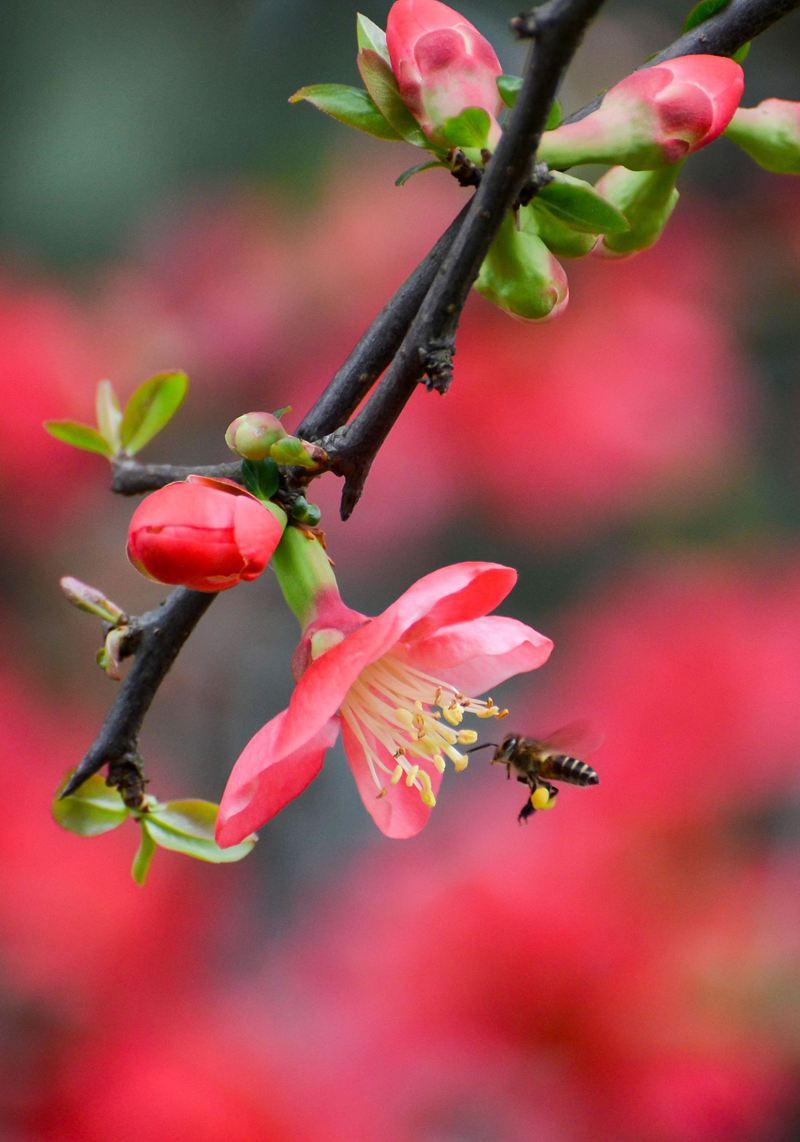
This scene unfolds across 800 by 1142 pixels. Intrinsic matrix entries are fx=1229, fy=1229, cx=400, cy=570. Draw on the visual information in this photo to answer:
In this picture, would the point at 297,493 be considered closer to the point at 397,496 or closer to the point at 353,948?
the point at 353,948

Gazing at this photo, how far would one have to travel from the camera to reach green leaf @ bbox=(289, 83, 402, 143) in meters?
0.52

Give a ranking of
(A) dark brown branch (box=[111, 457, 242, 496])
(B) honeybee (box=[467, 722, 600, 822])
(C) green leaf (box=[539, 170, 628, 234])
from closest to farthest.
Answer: (C) green leaf (box=[539, 170, 628, 234]), (A) dark brown branch (box=[111, 457, 242, 496]), (B) honeybee (box=[467, 722, 600, 822])

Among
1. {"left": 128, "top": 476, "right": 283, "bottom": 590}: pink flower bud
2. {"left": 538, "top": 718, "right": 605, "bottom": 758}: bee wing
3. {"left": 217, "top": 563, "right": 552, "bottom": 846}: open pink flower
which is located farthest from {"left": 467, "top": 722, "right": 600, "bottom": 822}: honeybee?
{"left": 128, "top": 476, "right": 283, "bottom": 590}: pink flower bud

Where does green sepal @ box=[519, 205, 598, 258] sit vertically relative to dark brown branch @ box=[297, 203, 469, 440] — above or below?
above

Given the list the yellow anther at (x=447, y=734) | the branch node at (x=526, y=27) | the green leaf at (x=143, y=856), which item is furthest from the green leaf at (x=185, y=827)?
the branch node at (x=526, y=27)

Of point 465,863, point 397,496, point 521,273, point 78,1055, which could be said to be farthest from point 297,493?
point 397,496

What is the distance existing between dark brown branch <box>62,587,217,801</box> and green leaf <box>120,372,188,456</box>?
0.37 feet

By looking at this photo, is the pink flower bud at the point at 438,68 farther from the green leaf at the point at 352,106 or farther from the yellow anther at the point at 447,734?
the yellow anther at the point at 447,734

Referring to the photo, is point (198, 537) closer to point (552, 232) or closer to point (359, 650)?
point (359, 650)

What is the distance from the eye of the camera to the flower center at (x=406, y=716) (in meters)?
0.61

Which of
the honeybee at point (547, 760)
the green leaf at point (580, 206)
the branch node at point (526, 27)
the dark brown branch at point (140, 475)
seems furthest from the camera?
the honeybee at point (547, 760)

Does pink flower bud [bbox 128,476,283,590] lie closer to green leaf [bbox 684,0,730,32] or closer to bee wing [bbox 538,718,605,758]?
green leaf [bbox 684,0,730,32]

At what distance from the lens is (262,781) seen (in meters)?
0.50

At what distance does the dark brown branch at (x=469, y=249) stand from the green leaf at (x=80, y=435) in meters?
0.19
